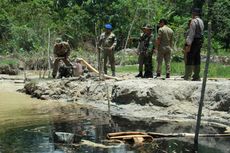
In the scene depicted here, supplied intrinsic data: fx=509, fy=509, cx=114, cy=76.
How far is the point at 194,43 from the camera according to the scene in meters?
12.9

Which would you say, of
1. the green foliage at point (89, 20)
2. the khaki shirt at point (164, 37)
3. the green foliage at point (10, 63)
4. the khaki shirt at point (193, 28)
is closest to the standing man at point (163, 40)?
the khaki shirt at point (164, 37)

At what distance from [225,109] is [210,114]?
0.42 m

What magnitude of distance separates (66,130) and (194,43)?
4.45 metres

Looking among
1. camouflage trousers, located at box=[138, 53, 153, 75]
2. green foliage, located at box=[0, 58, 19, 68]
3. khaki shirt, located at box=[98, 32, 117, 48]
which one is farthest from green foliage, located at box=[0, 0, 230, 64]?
camouflage trousers, located at box=[138, 53, 153, 75]

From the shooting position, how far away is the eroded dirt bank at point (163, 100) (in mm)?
11492

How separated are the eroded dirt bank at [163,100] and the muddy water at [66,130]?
612 mm

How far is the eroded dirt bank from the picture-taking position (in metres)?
11.5

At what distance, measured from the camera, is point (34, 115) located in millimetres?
12211

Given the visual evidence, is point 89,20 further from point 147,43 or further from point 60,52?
point 147,43

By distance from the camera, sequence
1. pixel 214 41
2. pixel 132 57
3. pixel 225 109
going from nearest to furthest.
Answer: pixel 225 109 → pixel 132 57 → pixel 214 41

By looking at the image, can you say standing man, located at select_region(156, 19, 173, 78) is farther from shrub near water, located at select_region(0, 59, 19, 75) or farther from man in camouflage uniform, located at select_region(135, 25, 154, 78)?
shrub near water, located at select_region(0, 59, 19, 75)

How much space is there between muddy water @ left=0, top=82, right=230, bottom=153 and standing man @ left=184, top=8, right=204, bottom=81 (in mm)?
2638

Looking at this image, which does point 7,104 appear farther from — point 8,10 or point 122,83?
point 8,10

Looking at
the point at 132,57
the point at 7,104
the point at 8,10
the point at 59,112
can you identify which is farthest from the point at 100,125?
the point at 8,10
